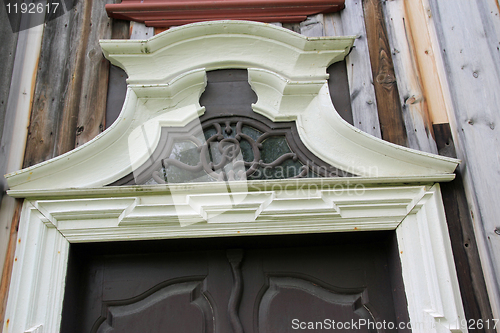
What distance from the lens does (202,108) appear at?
1.98m

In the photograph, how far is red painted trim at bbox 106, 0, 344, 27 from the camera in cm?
222

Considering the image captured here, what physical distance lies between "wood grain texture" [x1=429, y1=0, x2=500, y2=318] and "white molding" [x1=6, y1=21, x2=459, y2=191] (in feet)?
0.43

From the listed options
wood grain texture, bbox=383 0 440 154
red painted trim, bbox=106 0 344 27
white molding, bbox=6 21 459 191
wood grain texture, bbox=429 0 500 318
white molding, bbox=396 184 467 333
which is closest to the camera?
white molding, bbox=396 184 467 333

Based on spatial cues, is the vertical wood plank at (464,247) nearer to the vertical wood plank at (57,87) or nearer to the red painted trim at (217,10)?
the red painted trim at (217,10)

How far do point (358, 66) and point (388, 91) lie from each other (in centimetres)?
21

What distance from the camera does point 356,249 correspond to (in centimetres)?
186

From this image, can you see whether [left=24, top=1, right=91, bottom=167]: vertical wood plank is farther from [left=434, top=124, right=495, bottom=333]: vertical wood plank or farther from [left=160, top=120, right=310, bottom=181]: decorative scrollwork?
[left=434, top=124, right=495, bottom=333]: vertical wood plank

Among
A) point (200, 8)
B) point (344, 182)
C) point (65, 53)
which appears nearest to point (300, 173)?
point (344, 182)

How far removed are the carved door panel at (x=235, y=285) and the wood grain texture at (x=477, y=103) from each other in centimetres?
38

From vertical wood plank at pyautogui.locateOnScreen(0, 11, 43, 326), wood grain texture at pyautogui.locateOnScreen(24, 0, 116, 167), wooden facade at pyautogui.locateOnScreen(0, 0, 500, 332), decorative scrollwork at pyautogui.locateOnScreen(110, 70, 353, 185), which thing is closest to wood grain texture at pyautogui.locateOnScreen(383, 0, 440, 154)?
wooden facade at pyautogui.locateOnScreen(0, 0, 500, 332)

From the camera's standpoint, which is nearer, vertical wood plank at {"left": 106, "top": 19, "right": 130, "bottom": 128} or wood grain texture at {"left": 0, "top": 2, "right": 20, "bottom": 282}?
wood grain texture at {"left": 0, "top": 2, "right": 20, "bottom": 282}

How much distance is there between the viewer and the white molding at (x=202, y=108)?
1.81m

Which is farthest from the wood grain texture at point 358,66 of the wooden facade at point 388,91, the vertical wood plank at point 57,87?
the vertical wood plank at point 57,87

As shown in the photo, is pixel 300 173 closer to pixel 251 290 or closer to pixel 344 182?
pixel 344 182
